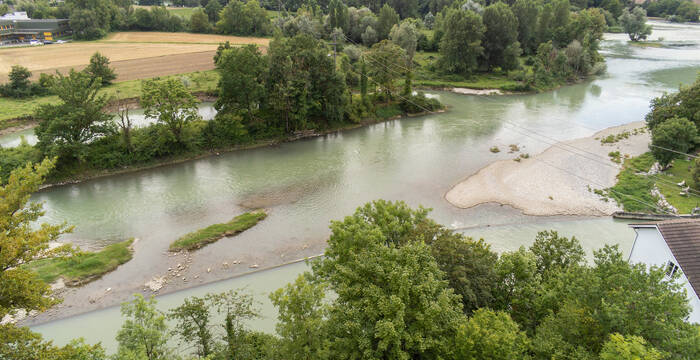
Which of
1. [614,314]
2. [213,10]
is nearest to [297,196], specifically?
[614,314]

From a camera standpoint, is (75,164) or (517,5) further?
(517,5)

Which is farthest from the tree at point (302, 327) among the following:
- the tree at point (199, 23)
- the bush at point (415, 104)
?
the tree at point (199, 23)

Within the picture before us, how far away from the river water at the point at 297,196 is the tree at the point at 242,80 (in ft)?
18.5

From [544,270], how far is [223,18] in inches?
3803

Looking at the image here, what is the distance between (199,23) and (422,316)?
100 m

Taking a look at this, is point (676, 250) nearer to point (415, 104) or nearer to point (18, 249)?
point (18, 249)

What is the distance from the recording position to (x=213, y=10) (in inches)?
3853

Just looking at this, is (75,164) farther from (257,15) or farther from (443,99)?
(257,15)

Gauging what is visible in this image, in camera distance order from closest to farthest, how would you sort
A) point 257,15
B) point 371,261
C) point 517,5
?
point 371,261 < point 517,5 < point 257,15

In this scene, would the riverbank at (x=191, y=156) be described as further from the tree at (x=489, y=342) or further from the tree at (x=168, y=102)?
the tree at (x=489, y=342)

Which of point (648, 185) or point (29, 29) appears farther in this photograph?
point (29, 29)

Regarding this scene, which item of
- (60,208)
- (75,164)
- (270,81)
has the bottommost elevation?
(60,208)

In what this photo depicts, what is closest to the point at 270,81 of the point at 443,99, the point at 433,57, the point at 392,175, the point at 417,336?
the point at 392,175

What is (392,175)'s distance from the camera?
1436 inches
